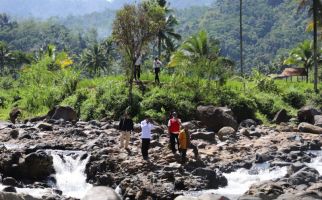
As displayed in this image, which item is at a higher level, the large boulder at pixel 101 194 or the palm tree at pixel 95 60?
the palm tree at pixel 95 60

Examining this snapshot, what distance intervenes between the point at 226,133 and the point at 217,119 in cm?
252

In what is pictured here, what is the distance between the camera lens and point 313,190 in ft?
52.5

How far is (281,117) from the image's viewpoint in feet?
118

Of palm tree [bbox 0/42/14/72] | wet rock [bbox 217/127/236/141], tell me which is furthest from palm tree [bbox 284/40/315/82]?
palm tree [bbox 0/42/14/72]

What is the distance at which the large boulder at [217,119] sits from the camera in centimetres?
2981

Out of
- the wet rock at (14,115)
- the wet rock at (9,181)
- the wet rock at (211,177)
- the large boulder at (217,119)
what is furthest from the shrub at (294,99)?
the wet rock at (9,181)

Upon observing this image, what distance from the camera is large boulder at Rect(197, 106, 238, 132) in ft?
97.8

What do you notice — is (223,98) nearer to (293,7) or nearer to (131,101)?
(131,101)

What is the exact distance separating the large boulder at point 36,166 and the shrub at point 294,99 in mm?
26993

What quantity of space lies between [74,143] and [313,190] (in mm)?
11586

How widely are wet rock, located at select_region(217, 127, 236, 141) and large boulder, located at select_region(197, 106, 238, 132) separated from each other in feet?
5.15

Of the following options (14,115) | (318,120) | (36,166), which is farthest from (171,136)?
(14,115)

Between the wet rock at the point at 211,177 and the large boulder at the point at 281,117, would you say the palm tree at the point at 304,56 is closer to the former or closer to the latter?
the large boulder at the point at 281,117

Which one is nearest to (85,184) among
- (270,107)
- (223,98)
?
(223,98)
